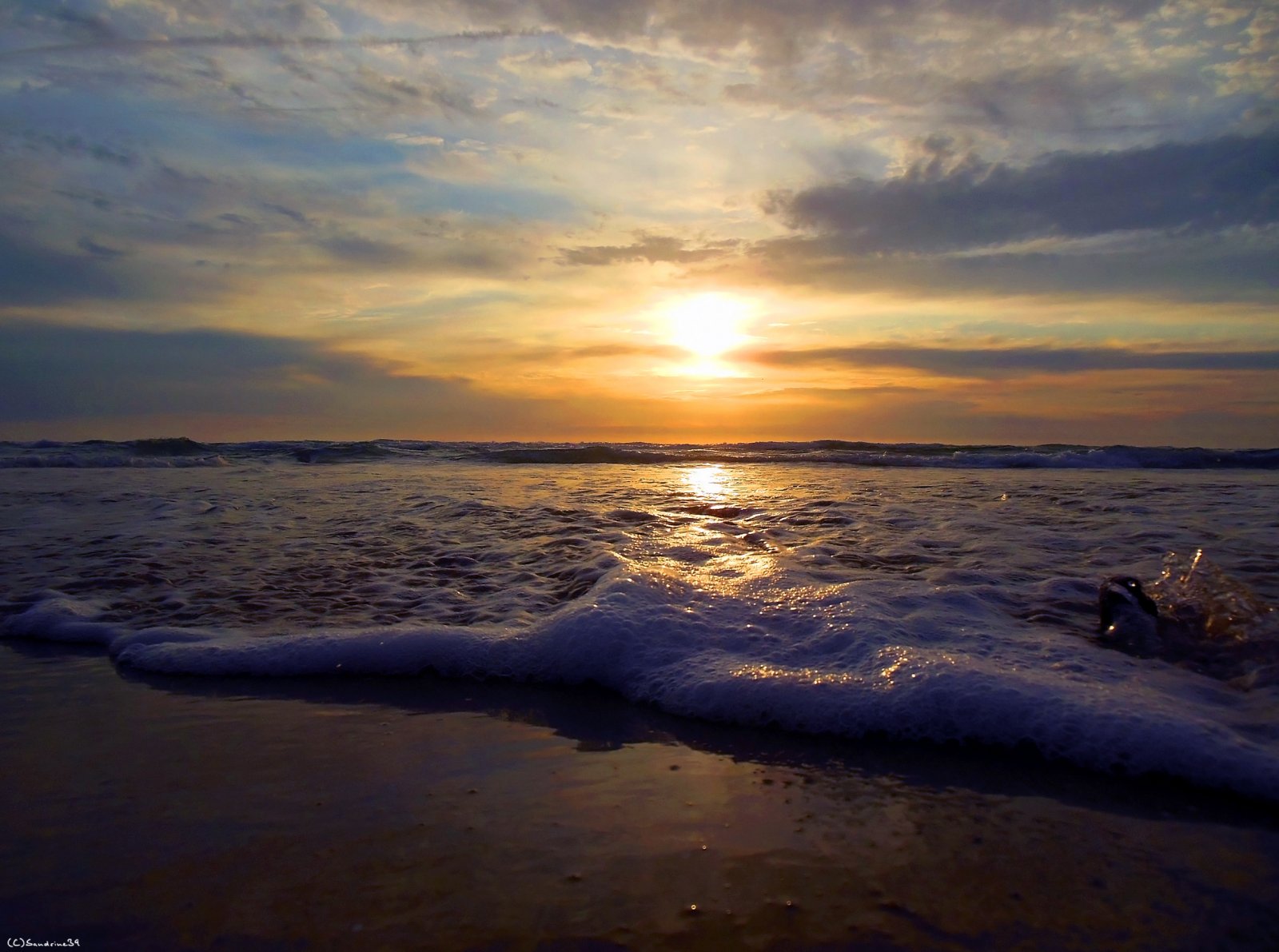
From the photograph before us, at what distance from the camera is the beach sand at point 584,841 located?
1955 mm

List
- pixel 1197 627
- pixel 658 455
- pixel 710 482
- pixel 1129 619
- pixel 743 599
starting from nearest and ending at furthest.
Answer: pixel 1197 627, pixel 1129 619, pixel 743 599, pixel 710 482, pixel 658 455

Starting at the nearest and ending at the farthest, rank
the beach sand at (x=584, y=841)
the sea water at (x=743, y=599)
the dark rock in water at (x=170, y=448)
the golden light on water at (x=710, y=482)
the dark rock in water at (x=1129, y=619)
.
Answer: the beach sand at (x=584, y=841), the sea water at (x=743, y=599), the dark rock in water at (x=1129, y=619), the golden light on water at (x=710, y=482), the dark rock in water at (x=170, y=448)

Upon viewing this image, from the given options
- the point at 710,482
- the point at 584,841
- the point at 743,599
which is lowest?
the point at 584,841

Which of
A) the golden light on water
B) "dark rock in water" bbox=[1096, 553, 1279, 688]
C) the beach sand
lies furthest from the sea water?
the golden light on water

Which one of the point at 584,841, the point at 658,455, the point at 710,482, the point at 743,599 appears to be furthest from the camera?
the point at 658,455

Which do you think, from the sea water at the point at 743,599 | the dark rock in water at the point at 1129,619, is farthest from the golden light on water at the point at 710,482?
the dark rock in water at the point at 1129,619

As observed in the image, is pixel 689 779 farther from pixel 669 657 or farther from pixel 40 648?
pixel 40 648

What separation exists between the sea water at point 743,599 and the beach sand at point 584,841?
12.0 inches

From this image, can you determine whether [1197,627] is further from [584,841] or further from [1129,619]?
[584,841]

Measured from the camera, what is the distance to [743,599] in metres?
4.62

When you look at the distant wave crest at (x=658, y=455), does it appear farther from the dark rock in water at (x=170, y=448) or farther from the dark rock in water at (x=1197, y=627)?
the dark rock in water at (x=1197, y=627)

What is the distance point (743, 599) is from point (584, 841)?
2.44 m

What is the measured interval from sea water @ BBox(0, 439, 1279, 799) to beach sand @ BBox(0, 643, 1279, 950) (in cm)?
30

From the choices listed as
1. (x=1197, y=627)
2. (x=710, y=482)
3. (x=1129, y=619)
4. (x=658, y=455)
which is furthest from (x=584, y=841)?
(x=658, y=455)
